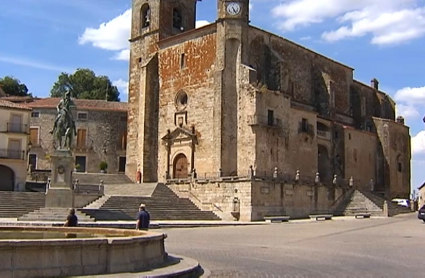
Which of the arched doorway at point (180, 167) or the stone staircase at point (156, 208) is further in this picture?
the arched doorway at point (180, 167)

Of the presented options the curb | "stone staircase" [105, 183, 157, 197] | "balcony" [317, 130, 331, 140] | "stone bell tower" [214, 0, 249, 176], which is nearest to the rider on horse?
"stone staircase" [105, 183, 157, 197]

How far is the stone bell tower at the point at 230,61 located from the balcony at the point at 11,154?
14.3 metres

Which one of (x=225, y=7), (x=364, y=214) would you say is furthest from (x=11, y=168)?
(x=364, y=214)

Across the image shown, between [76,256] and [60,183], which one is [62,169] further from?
[76,256]

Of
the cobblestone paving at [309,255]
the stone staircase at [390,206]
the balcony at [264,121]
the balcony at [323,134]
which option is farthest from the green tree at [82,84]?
the cobblestone paving at [309,255]

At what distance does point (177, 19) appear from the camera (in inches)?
1793

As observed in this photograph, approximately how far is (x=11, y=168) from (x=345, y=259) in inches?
1257

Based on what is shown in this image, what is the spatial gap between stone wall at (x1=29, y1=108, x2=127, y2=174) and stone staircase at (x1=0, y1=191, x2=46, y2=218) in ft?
62.3

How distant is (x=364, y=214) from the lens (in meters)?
36.5

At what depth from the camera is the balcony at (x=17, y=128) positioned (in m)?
39.5

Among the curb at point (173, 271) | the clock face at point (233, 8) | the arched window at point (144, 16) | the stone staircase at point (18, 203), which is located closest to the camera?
the curb at point (173, 271)

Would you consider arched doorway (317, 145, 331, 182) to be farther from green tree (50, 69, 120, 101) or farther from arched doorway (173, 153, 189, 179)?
green tree (50, 69, 120, 101)

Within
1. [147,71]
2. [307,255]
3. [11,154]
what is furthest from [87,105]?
[307,255]

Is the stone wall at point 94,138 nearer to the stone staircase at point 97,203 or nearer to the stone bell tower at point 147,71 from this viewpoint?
the stone bell tower at point 147,71
